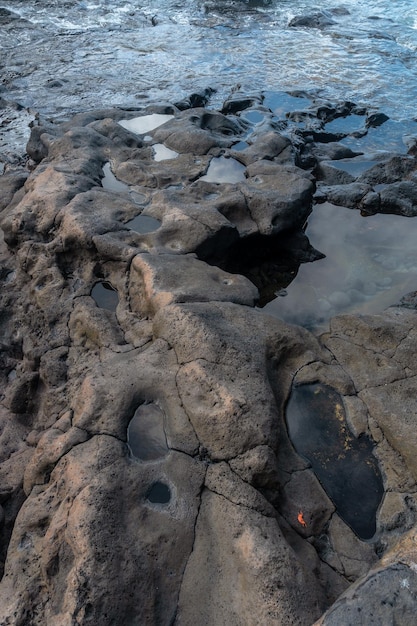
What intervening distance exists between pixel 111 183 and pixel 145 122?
2.46 m

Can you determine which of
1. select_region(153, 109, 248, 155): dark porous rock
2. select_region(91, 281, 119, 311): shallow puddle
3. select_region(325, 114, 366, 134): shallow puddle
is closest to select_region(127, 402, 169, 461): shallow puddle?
select_region(91, 281, 119, 311): shallow puddle

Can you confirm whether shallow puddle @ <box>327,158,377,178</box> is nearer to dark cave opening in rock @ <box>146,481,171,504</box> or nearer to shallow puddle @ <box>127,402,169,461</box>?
shallow puddle @ <box>127,402,169,461</box>

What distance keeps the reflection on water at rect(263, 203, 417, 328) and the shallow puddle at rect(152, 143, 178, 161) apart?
2135mm

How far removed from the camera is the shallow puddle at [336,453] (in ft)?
11.9

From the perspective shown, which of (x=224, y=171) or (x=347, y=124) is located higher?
(x=224, y=171)

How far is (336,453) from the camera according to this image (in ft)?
12.8

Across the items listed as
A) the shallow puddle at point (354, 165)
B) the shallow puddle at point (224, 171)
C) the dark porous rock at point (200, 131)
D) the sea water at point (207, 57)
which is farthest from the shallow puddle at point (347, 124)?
the shallow puddle at point (224, 171)

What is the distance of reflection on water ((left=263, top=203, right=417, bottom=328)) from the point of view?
576cm

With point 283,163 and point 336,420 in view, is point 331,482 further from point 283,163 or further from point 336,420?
point 283,163

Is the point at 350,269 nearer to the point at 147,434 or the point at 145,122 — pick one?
the point at 147,434

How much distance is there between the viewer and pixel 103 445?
346 cm

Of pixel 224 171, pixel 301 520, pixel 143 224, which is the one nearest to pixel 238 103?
pixel 224 171

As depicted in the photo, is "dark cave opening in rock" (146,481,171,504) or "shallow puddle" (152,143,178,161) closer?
"dark cave opening in rock" (146,481,171,504)

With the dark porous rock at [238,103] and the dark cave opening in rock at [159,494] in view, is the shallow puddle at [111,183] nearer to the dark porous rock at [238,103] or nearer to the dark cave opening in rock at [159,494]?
the dark porous rock at [238,103]
